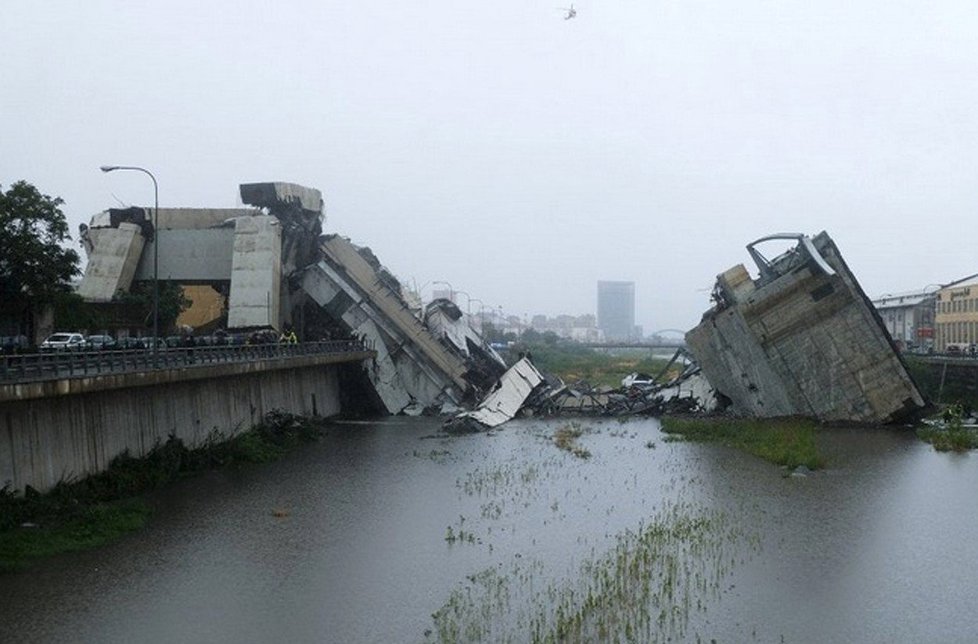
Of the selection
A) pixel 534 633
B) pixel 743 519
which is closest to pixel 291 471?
pixel 743 519

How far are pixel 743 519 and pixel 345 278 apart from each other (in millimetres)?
35438

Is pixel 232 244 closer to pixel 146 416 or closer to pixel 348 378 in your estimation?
pixel 348 378

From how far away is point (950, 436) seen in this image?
38.8 metres

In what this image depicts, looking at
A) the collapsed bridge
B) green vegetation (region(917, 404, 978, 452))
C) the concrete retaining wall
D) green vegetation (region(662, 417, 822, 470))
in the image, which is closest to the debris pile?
the collapsed bridge

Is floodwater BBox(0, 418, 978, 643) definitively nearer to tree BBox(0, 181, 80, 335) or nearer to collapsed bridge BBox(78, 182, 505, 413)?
tree BBox(0, 181, 80, 335)

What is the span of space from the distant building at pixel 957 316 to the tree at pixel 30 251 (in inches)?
2456

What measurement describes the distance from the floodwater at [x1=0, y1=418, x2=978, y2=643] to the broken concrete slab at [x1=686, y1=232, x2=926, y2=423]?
11.7 metres

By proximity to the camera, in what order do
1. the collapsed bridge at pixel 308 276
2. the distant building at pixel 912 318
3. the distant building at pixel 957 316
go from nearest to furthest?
the collapsed bridge at pixel 308 276
the distant building at pixel 957 316
the distant building at pixel 912 318

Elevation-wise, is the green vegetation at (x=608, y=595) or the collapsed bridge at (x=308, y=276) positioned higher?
the collapsed bridge at (x=308, y=276)

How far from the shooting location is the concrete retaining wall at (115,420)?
76.3 ft

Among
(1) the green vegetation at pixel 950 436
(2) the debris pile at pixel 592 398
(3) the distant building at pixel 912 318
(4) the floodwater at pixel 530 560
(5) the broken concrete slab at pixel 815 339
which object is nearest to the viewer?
(4) the floodwater at pixel 530 560

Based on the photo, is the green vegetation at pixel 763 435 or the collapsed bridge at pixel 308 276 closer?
the green vegetation at pixel 763 435

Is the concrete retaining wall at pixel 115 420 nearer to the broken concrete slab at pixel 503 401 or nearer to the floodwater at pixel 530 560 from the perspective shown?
the floodwater at pixel 530 560

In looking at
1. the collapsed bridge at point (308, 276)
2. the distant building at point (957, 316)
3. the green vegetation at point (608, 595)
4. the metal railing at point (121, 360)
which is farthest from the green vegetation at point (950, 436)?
the distant building at point (957, 316)
